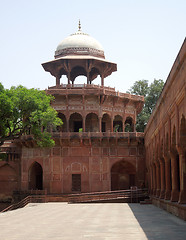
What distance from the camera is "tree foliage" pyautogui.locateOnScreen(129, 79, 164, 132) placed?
159ft

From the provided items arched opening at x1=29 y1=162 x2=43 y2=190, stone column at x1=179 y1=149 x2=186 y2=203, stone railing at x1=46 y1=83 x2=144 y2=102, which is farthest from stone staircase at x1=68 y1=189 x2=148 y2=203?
stone column at x1=179 y1=149 x2=186 y2=203

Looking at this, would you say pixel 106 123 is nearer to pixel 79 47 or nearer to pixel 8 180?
pixel 79 47

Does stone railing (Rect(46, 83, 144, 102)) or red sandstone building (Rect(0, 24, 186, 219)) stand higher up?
stone railing (Rect(46, 83, 144, 102))

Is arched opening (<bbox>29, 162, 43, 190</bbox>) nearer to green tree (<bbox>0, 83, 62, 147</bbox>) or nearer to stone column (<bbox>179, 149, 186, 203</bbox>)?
green tree (<bbox>0, 83, 62, 147</bbox>)

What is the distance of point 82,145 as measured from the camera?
33.9m

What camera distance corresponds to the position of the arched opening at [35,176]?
34850mm

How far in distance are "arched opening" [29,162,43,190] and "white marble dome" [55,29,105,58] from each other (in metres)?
10.7

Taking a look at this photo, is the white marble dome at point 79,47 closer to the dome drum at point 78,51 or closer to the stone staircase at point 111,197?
the dome drum at point 78,51

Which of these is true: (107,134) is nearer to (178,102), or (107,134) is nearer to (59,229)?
(178,102)

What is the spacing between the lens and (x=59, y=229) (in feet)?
39.2

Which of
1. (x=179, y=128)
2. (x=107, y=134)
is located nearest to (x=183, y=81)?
(x=179, y=128)

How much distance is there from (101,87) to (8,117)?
12425mm

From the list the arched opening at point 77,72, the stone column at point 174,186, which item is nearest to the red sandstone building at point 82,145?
the arched opening at point 77,72

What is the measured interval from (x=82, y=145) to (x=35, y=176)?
6.16m
